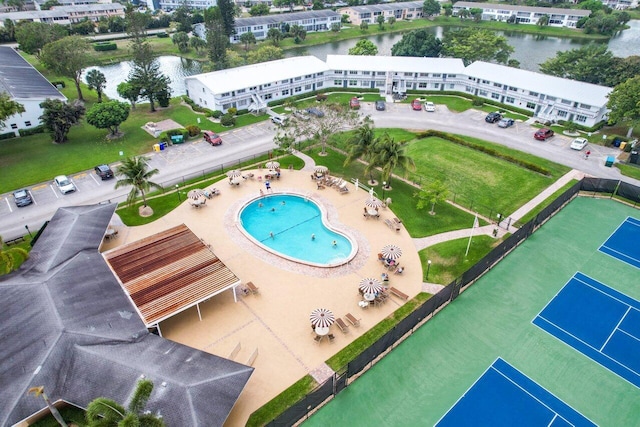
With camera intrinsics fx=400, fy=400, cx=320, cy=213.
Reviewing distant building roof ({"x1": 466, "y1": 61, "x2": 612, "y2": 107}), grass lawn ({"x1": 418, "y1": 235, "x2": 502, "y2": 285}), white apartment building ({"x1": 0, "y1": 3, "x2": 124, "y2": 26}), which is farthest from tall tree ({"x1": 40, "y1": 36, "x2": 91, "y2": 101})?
white apartment building ({"x1": 0, "y1": 3, "x2": 124, "y2": 26})

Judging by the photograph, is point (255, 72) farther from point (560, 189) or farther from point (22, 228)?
point (560, 189)

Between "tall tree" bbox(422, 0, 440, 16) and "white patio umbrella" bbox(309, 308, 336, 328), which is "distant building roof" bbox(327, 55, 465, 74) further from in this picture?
"tall tree" bbox(422, 0, 440, 16)

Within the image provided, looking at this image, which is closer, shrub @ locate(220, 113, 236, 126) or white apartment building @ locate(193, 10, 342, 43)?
shrub @ locate(220, 113, 236, 126)

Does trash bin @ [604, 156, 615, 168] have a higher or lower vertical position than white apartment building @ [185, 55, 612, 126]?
lower

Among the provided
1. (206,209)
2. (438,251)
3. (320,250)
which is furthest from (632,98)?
(206,209)

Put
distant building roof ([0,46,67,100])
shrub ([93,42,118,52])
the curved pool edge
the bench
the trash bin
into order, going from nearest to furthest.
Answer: the bench < the curved pool edge < the trash bin < distant building roof ([0,46,67,100]) < shrub ([93,42,118,52])

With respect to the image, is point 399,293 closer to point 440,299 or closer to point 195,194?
point 440,299

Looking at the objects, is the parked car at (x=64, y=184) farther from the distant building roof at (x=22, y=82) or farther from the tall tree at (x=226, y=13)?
the tall tree at (x=226, y=13)
